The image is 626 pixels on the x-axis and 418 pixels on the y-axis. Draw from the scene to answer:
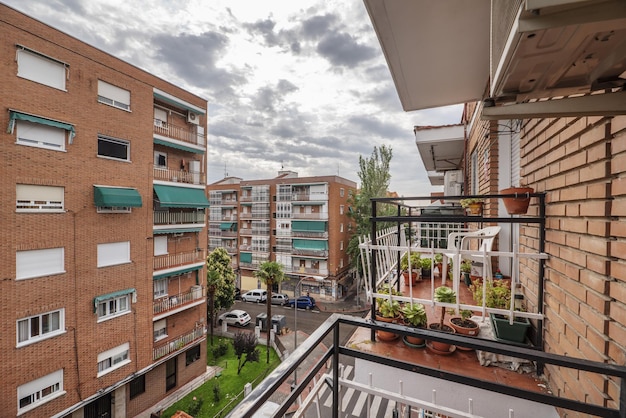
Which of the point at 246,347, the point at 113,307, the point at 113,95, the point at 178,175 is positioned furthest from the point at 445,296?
the point at 246,347

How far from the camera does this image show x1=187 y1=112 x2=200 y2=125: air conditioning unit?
40.7ft

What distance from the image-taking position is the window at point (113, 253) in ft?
29.8

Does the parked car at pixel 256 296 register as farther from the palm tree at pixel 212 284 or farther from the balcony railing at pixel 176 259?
the balcony railing at pixel 176 259

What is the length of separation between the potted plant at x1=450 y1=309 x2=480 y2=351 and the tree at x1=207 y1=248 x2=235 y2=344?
14.8 metres

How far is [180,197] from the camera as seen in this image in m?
11.4

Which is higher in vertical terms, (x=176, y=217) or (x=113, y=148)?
(x=113, y=148)

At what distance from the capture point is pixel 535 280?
8.93 feet

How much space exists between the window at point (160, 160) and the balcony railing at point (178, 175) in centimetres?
14

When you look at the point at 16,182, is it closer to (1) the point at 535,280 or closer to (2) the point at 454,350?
(2) the point at 454,350

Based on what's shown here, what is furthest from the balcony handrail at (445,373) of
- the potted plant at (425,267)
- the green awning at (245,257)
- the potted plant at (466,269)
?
the green awning at (245,257)

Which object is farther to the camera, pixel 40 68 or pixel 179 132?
pixel 179 132

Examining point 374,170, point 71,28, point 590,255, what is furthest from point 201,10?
point 374,170

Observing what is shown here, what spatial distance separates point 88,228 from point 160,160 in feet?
12.8

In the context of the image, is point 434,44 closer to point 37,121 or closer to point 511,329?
point 511,329
